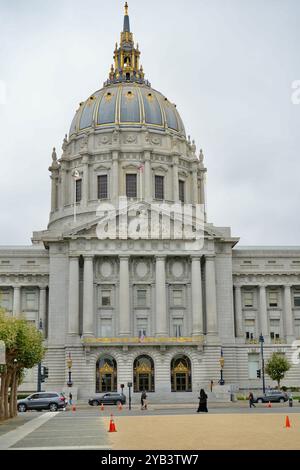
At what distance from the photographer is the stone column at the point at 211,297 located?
88213 millimetres

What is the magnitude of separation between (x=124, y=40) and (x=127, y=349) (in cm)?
6999

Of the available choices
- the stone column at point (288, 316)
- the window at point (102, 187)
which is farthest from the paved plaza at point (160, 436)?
the window at point (102, 187)

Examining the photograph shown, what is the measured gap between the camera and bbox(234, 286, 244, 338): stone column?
9406 centimetres

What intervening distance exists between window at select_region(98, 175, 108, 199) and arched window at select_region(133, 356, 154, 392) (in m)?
30.6

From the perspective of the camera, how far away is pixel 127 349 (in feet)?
280

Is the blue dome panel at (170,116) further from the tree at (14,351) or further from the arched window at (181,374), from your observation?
the tree at (14,351)

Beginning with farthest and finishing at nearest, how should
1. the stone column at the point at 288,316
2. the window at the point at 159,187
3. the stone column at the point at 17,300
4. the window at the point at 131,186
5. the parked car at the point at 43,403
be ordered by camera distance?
the window at the point at 159,187 → the window at the point at 131,186 → the stone column at the point at 288,316 → the stone column at the point at 17,300 → the parked car at the point at 43,403

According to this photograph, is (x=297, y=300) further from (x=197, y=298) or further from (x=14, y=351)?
(x=14, y=351)

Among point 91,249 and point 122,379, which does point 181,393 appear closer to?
point 122,379

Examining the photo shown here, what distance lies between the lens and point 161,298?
8888cm

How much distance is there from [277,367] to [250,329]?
39.1 ft

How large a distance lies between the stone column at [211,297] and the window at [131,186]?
72.9 ft
